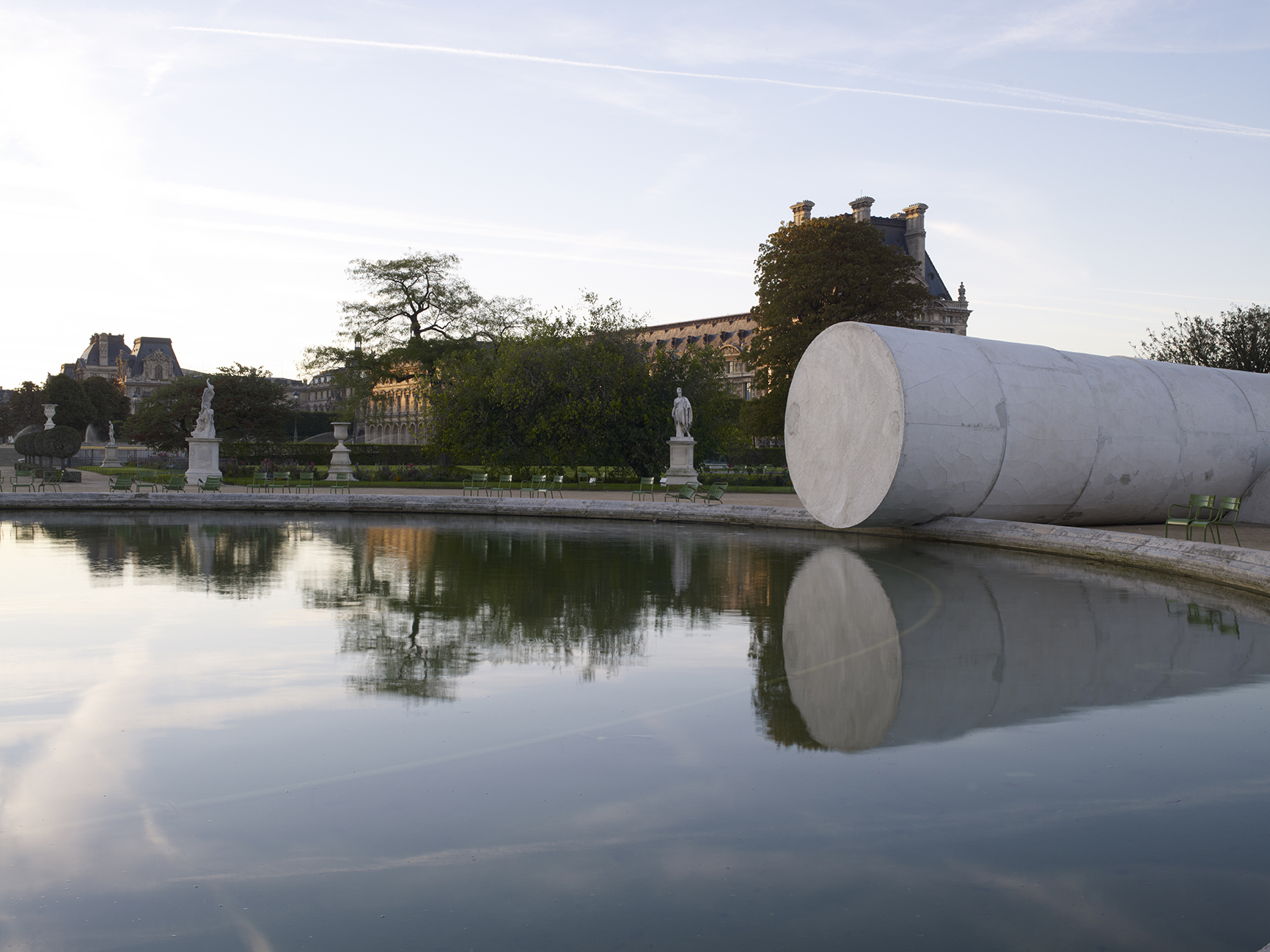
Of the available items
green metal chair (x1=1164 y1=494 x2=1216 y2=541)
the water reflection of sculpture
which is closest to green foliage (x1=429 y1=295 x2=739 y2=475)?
green metal chair (x1=1164 y1=494 x2=1216 y2=541)

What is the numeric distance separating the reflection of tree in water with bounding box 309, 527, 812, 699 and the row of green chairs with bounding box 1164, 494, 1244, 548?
6.13 meters

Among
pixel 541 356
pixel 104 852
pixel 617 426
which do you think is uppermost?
pixel 541 356

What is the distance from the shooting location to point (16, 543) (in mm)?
15992

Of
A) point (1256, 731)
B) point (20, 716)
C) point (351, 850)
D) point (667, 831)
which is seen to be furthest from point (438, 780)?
point (1256, 731)

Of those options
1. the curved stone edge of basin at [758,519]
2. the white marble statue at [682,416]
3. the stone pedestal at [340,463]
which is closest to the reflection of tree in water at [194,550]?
the curved stone edge of basin at [758,519]

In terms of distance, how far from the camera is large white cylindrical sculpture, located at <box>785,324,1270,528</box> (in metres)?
16.7

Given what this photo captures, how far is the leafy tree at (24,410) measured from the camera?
269 feet

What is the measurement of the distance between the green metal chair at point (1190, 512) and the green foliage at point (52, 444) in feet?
129

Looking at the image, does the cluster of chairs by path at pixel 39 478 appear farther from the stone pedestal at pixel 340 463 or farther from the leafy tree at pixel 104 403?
the leafy tree at pixel 104 403

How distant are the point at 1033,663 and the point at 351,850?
5362 mm

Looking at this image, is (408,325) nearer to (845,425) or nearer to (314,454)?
(314,454)

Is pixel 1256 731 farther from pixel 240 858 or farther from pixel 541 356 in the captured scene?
pixel 541 356

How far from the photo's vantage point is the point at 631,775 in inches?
207

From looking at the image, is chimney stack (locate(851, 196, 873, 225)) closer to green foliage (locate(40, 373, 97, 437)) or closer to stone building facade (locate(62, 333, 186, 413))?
green foliage (locate(40, 373, 97, 437))
